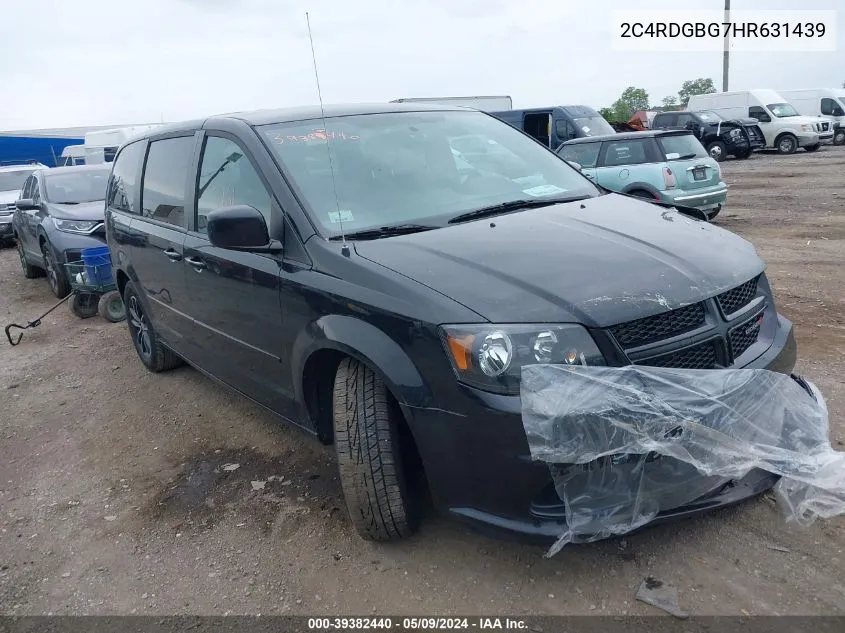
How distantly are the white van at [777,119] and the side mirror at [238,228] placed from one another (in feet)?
81.2

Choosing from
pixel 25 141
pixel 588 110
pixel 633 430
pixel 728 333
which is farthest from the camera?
pixel 25 141

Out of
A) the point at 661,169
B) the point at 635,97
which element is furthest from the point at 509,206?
the point at 635,97

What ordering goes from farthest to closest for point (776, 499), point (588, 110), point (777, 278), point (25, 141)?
1. point (25, 141)
2. point (588, 110)
3. point (777, 278)
4. point (776, 499)

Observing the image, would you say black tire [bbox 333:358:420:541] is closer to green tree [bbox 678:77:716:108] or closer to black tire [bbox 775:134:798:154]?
black tire [bbox 775:134:798:154]

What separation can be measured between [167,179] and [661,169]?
7.79 meters

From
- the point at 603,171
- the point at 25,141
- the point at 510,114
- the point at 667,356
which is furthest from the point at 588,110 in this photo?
the point at 25,141

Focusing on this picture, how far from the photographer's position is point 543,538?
8.14 ft

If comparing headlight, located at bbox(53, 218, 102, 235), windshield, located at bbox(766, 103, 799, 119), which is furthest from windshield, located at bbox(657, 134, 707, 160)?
windshield, located at bbox(766, 103, 799, 119)

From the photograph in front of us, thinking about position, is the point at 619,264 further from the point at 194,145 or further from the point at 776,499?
the point at 194,145

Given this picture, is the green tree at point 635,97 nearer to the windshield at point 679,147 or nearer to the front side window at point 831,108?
the front side window at point 831,108

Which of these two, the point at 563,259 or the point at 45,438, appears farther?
the point at 45,438

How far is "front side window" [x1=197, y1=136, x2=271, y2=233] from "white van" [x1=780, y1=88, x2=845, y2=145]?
28183mm

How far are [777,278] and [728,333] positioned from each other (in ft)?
16.4

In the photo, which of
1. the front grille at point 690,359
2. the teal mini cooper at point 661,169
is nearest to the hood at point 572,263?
the front grille at point 690,359
